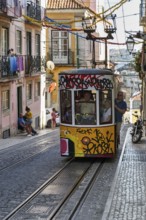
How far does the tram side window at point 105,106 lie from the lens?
16.5 metres

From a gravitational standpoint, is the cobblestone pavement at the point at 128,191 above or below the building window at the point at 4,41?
below

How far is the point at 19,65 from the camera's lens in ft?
103

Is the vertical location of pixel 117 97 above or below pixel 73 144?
above

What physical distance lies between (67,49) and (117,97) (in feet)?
97.4

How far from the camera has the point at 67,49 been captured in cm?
4697

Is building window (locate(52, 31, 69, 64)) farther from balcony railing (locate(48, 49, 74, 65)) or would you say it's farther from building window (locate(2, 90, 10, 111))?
building window (locate(2, 90, 10, 111))

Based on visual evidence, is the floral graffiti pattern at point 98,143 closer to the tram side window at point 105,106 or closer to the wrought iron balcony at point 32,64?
the tram side window at point 105,106

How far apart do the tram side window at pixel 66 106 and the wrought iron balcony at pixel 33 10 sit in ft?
59.9

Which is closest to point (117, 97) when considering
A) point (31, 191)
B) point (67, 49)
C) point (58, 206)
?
point (31, 191)

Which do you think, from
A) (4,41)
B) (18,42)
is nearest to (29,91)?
(18,42)

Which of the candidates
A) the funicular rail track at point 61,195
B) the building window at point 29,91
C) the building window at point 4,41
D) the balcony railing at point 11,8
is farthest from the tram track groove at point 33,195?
the building window at point 29,91

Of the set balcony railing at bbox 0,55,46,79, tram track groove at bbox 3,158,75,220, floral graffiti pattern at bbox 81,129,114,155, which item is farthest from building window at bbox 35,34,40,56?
tram track groove at bbox 3,158,75,220

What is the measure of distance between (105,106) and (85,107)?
1.87 feet

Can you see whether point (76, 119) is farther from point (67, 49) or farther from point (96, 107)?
point (67, 49)
